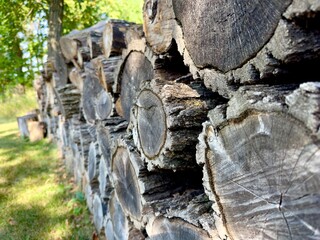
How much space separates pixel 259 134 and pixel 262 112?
0.06 m

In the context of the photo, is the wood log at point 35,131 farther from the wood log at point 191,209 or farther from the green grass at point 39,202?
the wood log at point 191,209

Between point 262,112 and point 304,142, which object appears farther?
point 262,112

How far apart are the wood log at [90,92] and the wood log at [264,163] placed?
2115 millimetres

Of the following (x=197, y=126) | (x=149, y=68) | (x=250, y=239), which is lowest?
(x=250, y=239)

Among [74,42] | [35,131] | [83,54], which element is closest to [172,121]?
[83,54]

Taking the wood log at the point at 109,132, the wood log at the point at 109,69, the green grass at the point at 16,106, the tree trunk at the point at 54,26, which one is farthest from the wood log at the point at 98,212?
the green grass at the point at 16,106

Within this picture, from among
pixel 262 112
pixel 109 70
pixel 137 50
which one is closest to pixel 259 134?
pixel 262 112

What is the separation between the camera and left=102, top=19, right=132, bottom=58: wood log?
2.52 meters

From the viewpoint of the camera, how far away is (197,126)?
135cm

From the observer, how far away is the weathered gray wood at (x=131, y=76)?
2.02 m

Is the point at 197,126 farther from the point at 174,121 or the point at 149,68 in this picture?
the point at 149,68

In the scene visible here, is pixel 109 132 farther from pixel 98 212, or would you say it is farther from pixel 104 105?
pixel 98 212

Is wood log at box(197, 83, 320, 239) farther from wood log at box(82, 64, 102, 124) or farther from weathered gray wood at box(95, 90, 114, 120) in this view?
wood log at box(82, 64, 102, 124)

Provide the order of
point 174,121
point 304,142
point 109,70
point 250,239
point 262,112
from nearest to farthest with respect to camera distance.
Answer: point 304,142 < point 262,112 < point 250,239 < point 174,121 < point 109,70
